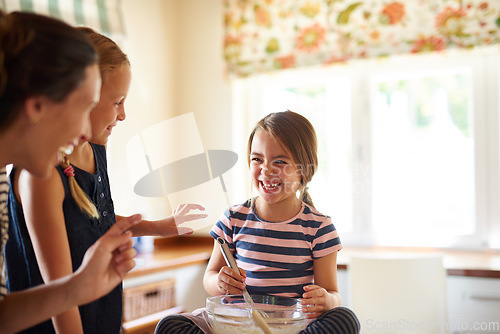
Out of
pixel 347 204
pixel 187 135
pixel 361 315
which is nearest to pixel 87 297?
pixel 187 135

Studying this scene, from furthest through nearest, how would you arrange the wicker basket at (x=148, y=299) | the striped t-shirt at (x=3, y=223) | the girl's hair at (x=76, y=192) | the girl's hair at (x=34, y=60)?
the wicker basket at (x=148, y=299) → the girl's hair at (x=76, y=192) → the striped t-shirt at (x=3, y=223) → the girl's hair at (x=34, y=60)

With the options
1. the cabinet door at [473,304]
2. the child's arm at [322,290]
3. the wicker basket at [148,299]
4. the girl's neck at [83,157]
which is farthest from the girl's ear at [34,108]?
the cabinet door at [473,304]

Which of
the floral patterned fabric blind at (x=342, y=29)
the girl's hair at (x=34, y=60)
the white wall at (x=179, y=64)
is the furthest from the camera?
the white wall at (x=179, y=64)

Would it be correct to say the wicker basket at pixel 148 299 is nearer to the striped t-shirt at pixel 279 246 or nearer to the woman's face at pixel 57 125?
the striped t-shirt at pixel 279 246

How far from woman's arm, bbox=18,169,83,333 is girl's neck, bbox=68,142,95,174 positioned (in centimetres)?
13

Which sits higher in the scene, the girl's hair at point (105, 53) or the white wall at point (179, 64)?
the white wall at point (179, 64)

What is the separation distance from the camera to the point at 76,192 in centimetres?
85

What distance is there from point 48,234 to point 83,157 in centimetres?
22

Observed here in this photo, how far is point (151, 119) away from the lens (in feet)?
9.87

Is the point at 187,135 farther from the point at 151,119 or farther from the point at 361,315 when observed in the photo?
the point at 151,119

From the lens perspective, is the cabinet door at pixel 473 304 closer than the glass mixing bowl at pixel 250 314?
No

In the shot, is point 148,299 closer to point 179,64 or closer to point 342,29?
point 179,64

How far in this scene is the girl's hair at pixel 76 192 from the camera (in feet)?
2.77

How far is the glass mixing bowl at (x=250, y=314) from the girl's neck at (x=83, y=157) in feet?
1.14
